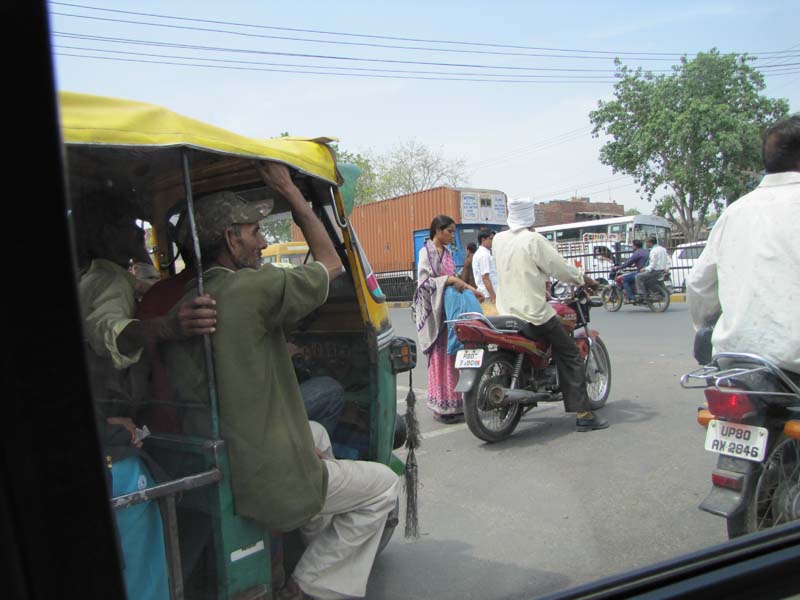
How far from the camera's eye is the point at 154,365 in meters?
2.22

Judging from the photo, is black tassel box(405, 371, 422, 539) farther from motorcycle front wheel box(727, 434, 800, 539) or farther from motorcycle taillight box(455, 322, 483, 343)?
motorcycle taillight box(455, 322, 483, 343)

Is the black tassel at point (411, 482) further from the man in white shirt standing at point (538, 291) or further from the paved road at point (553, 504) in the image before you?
the man in white shirt standing at point (538, 291)

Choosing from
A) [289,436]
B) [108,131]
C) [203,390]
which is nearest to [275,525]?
[289,436]

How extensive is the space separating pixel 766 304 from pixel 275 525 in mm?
2147

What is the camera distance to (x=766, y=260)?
2850mm

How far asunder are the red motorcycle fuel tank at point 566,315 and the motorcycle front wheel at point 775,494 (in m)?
2.73

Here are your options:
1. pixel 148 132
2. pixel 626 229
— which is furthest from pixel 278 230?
pixel 626 229

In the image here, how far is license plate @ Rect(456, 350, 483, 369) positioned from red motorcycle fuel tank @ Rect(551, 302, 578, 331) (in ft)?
2.99

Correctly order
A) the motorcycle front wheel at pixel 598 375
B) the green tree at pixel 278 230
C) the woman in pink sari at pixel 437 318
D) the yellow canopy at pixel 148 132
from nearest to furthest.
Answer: the yellow canopy at pixel 148 132
the green tree at pixel 278 230
the motorcycle front wheel at pixel 598 375
the woman in pink sari at pixel 437 318

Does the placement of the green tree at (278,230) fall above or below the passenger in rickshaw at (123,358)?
above

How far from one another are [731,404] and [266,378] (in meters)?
1.93

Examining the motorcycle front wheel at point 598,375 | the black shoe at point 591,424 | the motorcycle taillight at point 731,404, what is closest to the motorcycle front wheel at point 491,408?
the black shoe at point 591,424

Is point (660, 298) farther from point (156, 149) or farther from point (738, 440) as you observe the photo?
point (156, 149)

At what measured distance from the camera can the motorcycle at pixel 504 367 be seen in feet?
17.0
